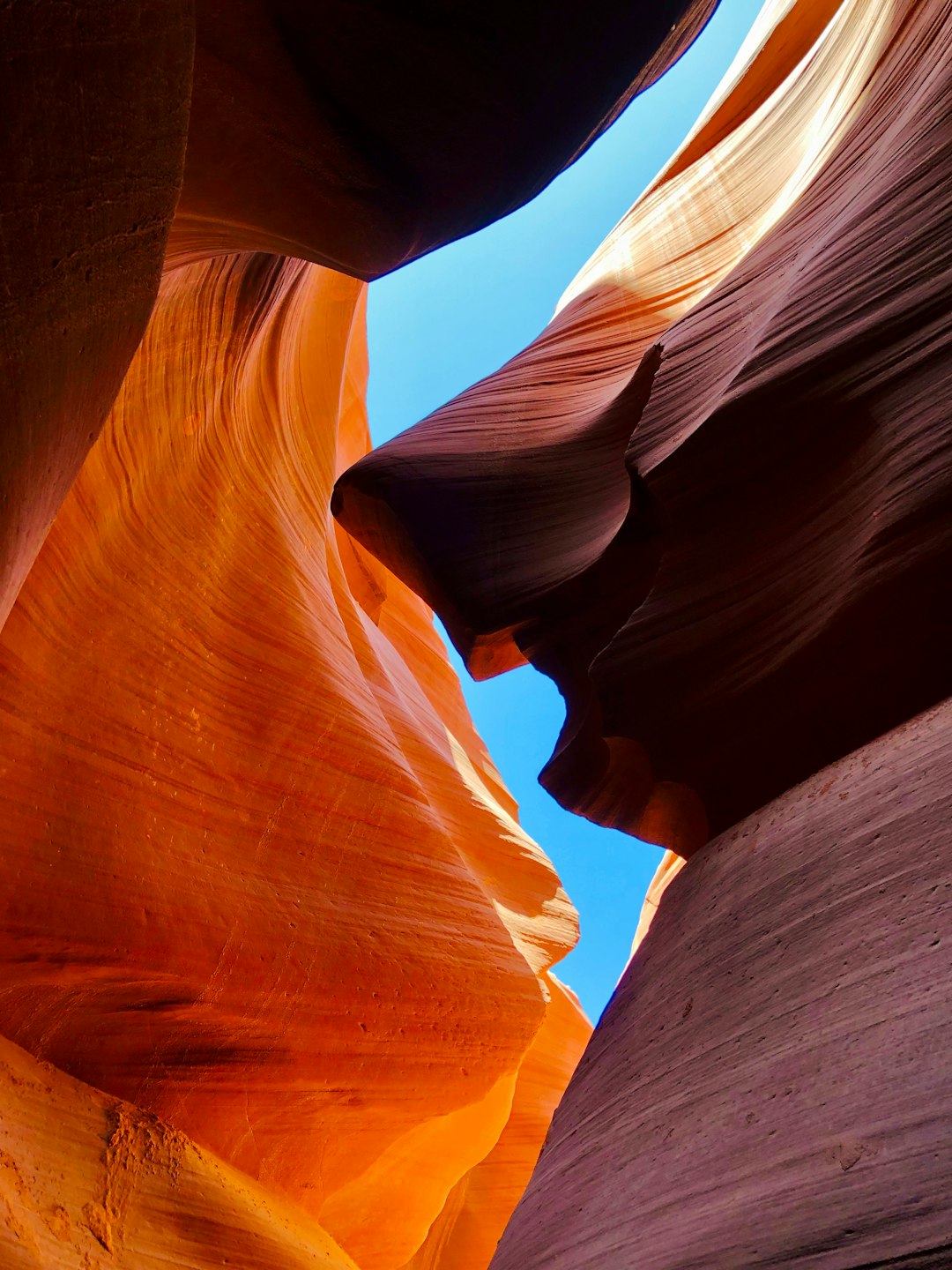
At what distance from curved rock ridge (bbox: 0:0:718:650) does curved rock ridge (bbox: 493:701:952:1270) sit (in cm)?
157

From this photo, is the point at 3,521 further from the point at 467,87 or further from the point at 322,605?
the point at 322,605

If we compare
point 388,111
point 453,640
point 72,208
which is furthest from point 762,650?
point 72,208

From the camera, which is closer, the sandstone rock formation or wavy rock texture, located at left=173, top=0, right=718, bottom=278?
the sandstone rock formation

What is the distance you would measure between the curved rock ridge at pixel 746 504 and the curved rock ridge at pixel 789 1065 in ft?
0.99

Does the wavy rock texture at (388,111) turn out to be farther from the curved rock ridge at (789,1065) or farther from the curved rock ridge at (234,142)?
the curved rock ridge at (789,1065)

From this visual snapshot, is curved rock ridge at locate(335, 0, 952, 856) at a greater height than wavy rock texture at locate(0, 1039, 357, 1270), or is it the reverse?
curved rock ridge at locate(335, 0, 952, 856)

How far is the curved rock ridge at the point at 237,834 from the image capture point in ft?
10.4

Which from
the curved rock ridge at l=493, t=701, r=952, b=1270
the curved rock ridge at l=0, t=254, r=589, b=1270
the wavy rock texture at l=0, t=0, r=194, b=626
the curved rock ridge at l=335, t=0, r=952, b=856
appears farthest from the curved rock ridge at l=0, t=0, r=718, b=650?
the curved rock ridge at l=493, t=701, r=952, b=1270

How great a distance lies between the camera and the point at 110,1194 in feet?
9.57

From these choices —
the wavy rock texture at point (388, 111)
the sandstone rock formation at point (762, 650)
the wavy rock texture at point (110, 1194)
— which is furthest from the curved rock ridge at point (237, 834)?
the wavy rock texture at point (388, 111)

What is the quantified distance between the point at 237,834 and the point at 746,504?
2.41m

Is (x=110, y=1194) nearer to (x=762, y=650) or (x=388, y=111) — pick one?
(x=762, y=650)

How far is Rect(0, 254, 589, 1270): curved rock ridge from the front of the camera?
124 inches

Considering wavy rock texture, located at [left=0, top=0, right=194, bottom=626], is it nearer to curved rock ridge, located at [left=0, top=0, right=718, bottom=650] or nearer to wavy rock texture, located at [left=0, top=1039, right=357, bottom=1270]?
curved rock ridge, located at [left=0, top=0, right=718, bottom=650]
